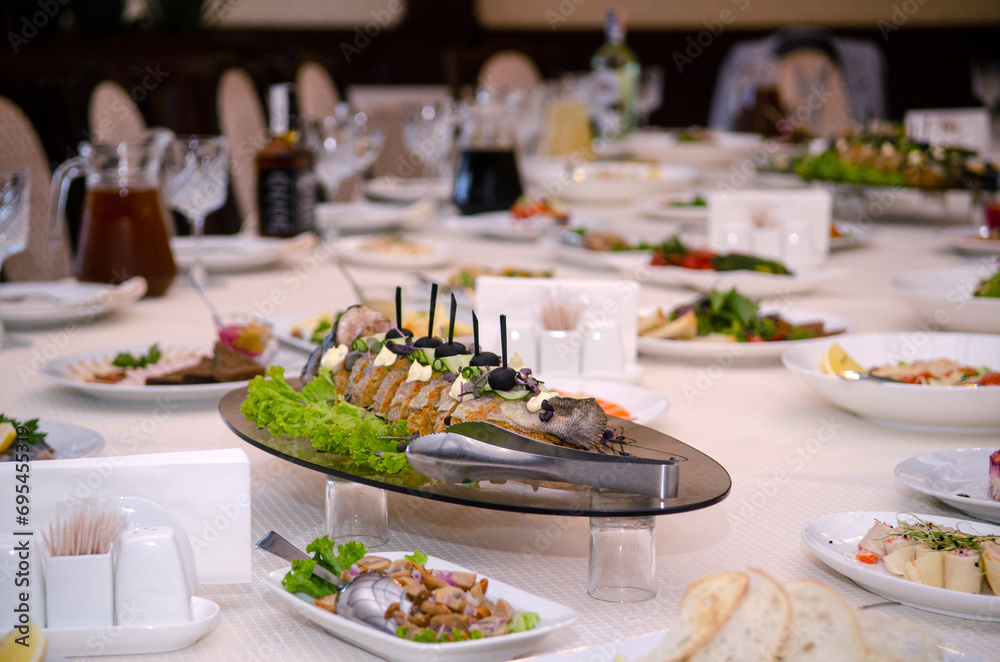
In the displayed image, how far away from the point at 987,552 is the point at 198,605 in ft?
2.22

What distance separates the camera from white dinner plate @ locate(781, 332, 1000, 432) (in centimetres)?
138

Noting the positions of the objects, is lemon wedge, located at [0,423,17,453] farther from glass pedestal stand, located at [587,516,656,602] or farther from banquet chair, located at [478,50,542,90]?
banquet chair, located at [478,50,542,90]

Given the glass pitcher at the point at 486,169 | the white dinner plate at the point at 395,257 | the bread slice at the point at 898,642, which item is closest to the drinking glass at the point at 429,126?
the glass pitcher at the point at 486,169

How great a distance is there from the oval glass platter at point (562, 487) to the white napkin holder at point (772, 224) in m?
1.58

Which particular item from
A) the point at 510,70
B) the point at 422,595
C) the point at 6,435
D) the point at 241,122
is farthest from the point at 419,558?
the point at 510,70

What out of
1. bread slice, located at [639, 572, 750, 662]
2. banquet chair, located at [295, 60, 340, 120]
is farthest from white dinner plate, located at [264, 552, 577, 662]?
banquet chair, located at [295, 60, 340, 120]

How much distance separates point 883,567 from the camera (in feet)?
3.18

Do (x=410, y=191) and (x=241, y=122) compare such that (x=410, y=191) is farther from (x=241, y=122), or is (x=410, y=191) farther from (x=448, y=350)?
(x=448, y=350)

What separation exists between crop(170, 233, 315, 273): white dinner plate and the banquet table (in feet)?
0.93

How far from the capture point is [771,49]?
663 centimetres

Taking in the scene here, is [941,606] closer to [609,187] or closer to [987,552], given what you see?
[987,552]

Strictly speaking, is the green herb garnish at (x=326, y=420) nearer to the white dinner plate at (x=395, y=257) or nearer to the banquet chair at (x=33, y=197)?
the white dinner plate at (x=395, y=257)

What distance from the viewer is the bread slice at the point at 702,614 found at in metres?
0.69

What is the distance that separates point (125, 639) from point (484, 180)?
252cm
